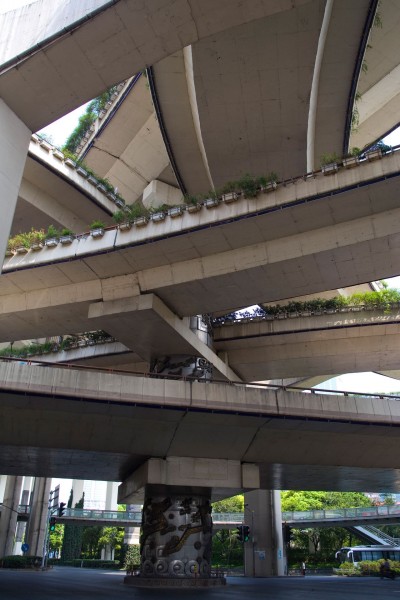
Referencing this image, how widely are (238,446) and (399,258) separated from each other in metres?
7.97

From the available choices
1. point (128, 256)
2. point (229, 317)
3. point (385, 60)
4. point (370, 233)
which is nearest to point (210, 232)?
point (128, 256)

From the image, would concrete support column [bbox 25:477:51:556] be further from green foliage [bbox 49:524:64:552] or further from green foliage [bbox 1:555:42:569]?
green foliage [bbox 49:524:64:552]

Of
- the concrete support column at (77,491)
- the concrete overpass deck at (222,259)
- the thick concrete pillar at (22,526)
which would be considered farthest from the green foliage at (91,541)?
the concrete overpass deck at (222,259)

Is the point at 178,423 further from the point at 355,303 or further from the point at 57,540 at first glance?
the point at 57,540

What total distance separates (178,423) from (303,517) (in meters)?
27.6

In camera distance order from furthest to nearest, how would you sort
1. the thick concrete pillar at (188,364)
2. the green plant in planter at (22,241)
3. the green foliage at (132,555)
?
1. the green foliage at (132,555)
2. the thick concrete pillar at (188,364)
3. the green plant in planter at (22,241)

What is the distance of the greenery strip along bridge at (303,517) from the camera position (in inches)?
1431

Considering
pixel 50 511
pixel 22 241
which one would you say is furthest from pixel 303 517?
pixel 22 241

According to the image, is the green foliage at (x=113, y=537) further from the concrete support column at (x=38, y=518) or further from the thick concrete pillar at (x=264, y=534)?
the thick concrete pillar at (x=264, y=534)

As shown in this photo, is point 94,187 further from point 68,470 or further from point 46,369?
point 68,470

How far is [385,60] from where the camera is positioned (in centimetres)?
1944

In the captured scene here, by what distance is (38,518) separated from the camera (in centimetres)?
3506

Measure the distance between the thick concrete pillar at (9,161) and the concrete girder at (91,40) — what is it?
34cm

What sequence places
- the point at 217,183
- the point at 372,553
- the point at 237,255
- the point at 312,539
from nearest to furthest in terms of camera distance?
the point at 237,255 → the point at 217,183 → the point at 372,553 → the point at 312,539
